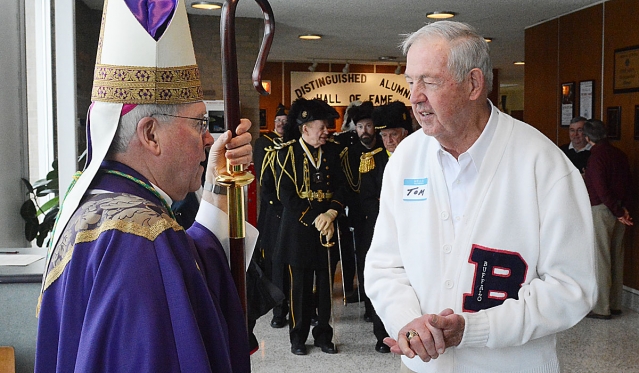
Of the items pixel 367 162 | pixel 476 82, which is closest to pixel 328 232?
pixel 367 162

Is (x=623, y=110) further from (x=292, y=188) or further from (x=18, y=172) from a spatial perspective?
(x=18, y=172)

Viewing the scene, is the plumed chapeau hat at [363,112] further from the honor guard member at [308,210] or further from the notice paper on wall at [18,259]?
the notice paper on wall at [18,259]

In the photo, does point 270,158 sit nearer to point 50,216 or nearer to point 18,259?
point 50,216

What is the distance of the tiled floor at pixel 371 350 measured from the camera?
462 cm

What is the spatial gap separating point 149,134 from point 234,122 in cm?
26

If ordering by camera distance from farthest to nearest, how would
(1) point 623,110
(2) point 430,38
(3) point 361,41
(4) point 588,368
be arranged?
(3) point 361,41, (1) point 623,110, (4) point 588,368, (2) point 430,38

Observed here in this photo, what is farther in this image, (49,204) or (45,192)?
(45,192)

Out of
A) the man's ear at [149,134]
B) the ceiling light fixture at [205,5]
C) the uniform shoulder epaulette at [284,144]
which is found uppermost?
the ceiling light fixture at [205,5]

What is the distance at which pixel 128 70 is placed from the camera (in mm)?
1278

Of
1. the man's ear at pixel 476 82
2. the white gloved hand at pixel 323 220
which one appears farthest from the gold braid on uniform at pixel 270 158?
the man's ear at pixel 476 82

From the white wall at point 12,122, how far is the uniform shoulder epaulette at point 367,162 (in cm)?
239

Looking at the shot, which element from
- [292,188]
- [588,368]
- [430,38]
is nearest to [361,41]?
[292,188]

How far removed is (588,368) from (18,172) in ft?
13.3

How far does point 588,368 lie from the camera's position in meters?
4.61
